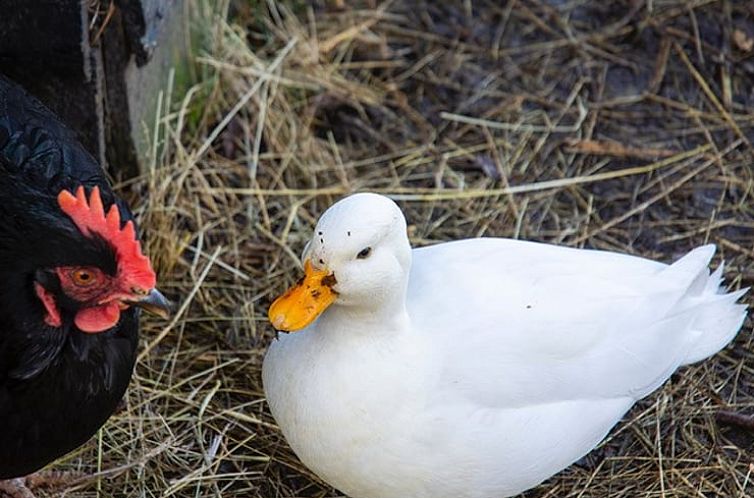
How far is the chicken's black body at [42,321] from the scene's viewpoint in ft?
8.87

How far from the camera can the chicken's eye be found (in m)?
2.74

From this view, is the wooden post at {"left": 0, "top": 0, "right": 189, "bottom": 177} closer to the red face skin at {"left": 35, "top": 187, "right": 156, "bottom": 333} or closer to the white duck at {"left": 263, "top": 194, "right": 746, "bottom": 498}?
the red face skin at {"left": 35, "top": 187, "right": 156, "bottom": 333}

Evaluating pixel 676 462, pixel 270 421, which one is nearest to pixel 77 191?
pixel 270 421

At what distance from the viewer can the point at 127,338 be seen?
10.1 feet

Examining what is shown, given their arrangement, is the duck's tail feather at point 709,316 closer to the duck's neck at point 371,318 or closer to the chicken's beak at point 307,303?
the duck's neck at point 371,318

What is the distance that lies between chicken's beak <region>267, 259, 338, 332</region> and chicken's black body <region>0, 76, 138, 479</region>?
40cm

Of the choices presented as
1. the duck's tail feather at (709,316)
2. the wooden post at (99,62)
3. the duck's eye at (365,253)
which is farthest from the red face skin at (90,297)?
the duck's tail feather at (709,316)

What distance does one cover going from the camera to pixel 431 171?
477cm

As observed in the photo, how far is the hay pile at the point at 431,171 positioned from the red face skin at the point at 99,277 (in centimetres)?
87

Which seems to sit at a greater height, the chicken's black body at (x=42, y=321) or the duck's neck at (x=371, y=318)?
the chicken's black body at (x=42, y=321)

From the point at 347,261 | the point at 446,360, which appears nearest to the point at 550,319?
the point at 446,360

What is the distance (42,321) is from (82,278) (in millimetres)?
137

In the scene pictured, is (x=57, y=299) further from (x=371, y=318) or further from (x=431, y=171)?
(x=431, y=171)

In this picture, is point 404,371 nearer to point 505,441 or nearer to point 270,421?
point 505,441
